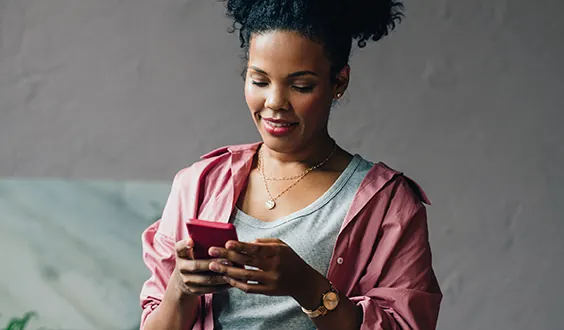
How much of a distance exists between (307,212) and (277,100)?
21 cm

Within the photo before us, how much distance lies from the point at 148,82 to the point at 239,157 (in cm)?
118

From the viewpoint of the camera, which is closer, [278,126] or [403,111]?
[278,126]

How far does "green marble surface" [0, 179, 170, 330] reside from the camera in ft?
8.84

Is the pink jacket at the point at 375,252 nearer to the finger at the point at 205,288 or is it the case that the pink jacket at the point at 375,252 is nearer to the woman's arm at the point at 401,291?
the woman's arm at the point at 401,291

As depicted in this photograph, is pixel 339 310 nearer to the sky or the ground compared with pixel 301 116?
nearer to the ground

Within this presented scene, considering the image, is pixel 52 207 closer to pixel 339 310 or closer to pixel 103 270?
pixel 103 270

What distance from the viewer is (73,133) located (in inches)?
106

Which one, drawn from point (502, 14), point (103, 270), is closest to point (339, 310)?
point (103, 270)

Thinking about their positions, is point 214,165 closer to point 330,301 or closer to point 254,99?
point 254,99

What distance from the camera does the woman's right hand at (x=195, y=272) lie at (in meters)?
1.30

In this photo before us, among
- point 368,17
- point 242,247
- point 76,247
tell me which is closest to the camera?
point 242,247

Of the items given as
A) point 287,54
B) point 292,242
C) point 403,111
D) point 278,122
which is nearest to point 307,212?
point 292,242

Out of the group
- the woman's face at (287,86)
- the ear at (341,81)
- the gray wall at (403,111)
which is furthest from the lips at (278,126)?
the gray wall at (403,111)

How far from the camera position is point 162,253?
154 cm
